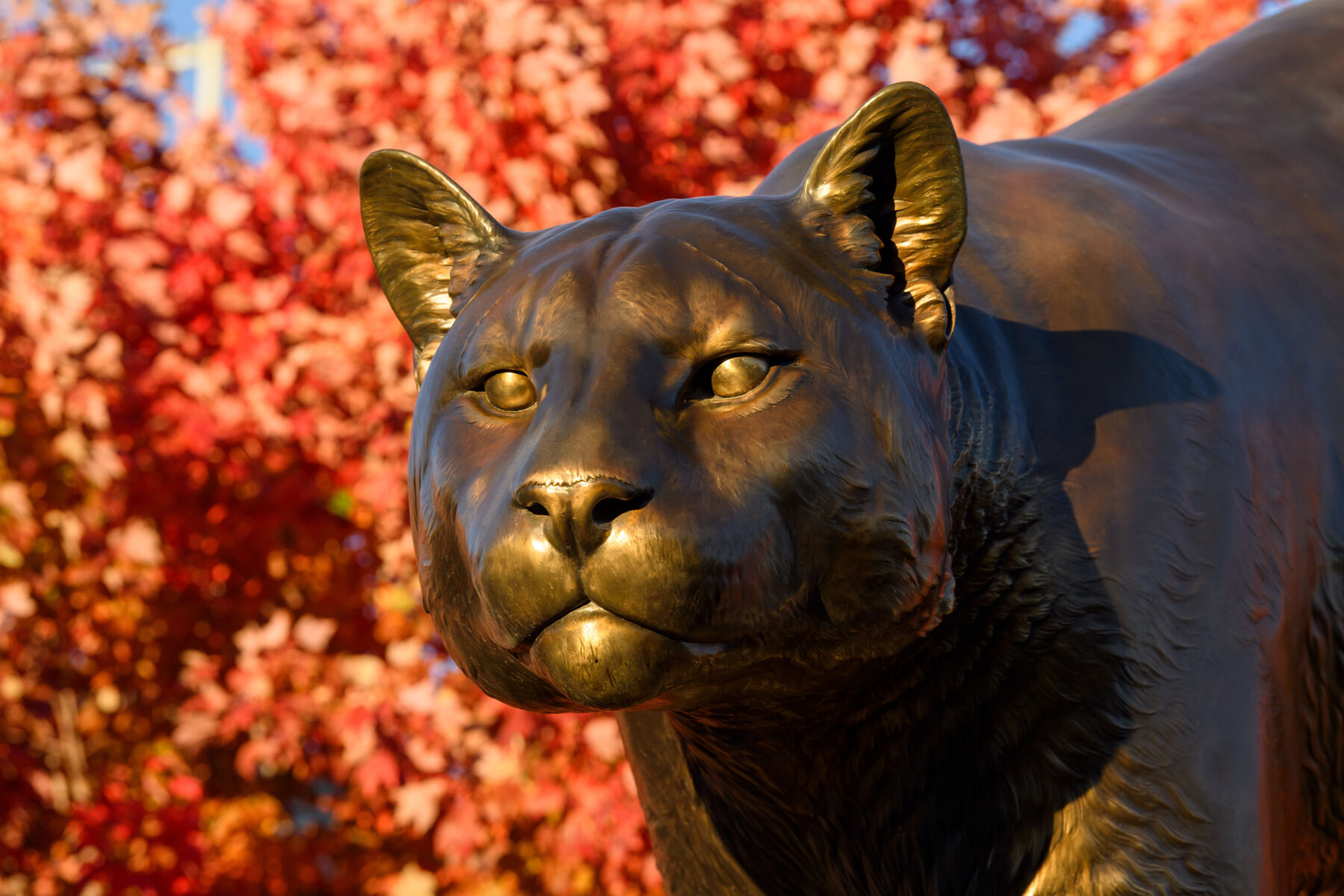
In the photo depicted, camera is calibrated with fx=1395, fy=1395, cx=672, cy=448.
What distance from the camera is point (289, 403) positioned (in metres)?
4.28

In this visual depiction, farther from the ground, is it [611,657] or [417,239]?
[417,239]

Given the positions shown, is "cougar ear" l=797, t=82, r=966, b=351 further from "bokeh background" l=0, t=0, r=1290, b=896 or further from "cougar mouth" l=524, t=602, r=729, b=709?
"bokeh background" l=0, t=0, r=1290, b=896

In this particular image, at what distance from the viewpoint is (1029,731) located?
1464 mm

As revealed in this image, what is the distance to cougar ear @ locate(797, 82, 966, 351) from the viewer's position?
1.37 meters

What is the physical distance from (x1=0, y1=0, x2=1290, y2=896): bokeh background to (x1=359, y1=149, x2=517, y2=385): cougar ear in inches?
86.8

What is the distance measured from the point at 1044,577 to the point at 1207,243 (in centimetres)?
57

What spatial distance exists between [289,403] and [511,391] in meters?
3.15

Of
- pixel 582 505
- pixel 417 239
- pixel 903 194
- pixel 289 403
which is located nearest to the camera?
pixel 582 505

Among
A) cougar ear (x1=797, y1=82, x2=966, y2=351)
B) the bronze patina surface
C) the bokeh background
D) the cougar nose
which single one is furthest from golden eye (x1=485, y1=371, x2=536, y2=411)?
the bokeh background

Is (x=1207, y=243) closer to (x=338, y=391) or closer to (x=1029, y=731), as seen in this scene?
(x=1029, y=731)

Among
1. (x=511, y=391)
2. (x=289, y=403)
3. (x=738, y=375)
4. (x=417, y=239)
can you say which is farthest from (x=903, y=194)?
(x=289, y=403)

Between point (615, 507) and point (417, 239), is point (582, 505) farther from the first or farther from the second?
point (417, 239)

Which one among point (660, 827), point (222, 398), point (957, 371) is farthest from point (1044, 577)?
point (222, 398)

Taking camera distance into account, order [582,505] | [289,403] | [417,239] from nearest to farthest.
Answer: [582,505] → [417,239] → [289,403]
